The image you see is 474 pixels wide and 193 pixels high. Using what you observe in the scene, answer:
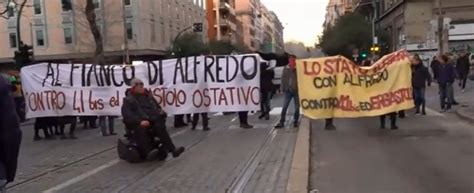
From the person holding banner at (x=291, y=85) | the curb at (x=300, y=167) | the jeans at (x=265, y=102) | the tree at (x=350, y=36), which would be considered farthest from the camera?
the tree at (x=350, y=36)

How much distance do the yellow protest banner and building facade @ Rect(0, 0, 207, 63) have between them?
170 ft

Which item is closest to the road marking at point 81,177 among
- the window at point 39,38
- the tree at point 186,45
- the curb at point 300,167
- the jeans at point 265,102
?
the curb at point 300,167

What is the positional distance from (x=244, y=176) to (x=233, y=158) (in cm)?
205

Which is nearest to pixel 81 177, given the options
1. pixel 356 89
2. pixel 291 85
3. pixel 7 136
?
pixel 7 136

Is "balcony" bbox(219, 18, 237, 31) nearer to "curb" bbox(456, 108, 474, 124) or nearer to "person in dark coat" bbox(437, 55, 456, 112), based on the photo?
"person in dark coat" bbox(437, 55, 456, 112)

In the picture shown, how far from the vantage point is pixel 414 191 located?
28.0ft

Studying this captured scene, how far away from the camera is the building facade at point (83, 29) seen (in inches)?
2714

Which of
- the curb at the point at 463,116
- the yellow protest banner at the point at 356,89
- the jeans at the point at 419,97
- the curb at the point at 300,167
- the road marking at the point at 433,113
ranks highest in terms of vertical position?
the yellow protest banner at the point at 356,89

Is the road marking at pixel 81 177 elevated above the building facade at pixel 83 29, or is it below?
below

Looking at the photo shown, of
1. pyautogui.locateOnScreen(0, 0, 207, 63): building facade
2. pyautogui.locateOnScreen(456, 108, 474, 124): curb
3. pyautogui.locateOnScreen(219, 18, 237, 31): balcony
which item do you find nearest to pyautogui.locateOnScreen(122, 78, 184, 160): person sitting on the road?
pyautogui.locateOnScreen(456, 108, 474, 124): curb

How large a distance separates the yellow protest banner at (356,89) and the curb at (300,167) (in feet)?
5.04

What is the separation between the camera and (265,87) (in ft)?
65.0

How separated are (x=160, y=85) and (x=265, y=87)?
3.34 meters

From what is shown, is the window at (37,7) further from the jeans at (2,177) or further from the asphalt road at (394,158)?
the jeans at (2,177)
